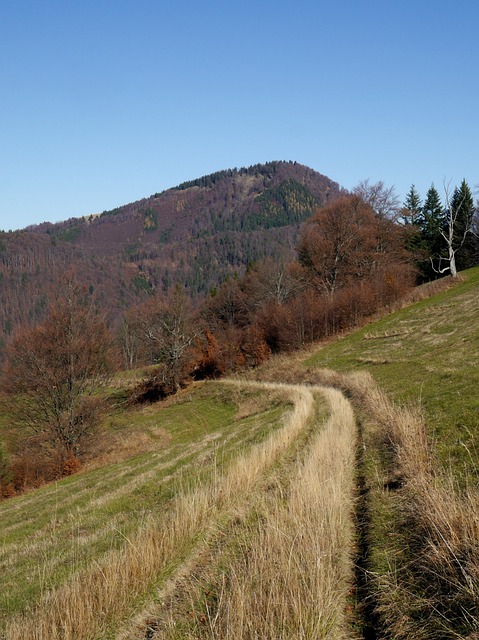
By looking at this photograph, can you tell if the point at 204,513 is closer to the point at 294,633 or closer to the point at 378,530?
the point at 378,530

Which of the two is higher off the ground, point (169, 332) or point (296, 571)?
point (169, 332)

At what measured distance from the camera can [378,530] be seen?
629cm

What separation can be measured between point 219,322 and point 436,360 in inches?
2312

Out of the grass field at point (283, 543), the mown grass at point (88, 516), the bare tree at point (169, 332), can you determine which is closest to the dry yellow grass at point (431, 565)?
the grass field at point (283, 543)

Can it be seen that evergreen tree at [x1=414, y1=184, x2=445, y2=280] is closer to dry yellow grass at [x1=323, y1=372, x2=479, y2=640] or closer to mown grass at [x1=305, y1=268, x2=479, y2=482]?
mown grass at [x1=305, y1=268, x2=479, y2=482]

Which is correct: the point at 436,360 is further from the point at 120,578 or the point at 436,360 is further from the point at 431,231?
the point at 431,231

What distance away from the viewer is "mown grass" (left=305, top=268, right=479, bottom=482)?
9123 mm

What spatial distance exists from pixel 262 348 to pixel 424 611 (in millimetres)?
44902

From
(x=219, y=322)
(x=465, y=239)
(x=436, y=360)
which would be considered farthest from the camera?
(x=219, y=322)

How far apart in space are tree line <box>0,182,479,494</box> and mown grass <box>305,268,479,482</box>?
7.18 metres

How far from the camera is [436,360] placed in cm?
2048

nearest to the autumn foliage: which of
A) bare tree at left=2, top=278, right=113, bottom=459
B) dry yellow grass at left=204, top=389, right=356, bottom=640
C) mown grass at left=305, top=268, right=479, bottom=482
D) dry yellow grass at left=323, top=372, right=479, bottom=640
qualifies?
bare tree at left=2, top=278, right=113, bottom=459

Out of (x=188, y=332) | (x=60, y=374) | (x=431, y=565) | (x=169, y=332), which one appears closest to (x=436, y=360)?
(x=431, y=565)

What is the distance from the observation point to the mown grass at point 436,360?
29.9 feet
